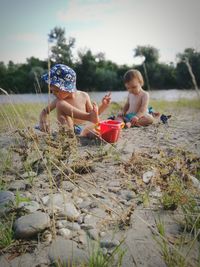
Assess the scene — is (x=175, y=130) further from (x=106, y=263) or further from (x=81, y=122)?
(x=106, y=263)

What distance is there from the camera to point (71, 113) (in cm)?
335

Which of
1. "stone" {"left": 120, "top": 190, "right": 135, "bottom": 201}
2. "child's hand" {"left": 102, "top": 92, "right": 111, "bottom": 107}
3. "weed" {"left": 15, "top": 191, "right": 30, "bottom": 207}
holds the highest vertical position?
"child's hand" {"left": 102, "top": 92, "right": 111, "bottom": 107}

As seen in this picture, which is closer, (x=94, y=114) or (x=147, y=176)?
(x=147, y=176)

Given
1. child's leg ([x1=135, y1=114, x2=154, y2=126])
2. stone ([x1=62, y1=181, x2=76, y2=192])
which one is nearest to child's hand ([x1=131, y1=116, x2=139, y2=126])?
child's leg ([x1=135, y1=114, x2=154, y2=126])

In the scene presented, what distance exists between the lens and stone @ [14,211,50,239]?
1.42 meters

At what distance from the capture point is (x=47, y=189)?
200cm

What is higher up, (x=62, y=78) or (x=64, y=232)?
(x=62, y=78)

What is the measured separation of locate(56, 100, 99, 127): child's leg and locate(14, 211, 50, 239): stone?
1706 millimetres

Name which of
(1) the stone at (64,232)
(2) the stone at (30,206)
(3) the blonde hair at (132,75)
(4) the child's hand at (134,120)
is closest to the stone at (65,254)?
(1) the stone at (64,232)

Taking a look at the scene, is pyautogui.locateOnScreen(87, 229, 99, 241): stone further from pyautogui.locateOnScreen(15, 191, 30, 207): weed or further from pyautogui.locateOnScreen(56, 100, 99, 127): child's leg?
pyautogui.locateOnScreen(56, 100, 99, 127): child's leg

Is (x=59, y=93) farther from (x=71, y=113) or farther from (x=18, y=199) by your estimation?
(x=18, y=199)

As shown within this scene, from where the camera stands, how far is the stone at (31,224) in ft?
4.67

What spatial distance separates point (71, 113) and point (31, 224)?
202 cm

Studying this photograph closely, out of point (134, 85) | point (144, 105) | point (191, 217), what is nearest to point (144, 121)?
Result: point (144, 105)
